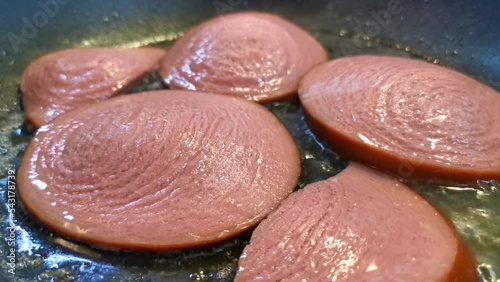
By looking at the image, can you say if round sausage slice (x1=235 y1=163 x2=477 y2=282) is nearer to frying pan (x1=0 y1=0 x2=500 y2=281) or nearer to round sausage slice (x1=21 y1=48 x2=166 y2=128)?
frying pan (x1=0 y1=0 x2=500 y2=281)

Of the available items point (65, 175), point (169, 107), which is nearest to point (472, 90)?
point (169, 107)

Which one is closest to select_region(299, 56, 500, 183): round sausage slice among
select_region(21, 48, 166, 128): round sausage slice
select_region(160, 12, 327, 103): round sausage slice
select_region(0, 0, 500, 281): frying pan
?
select_region(0, 0, 500, 281): frying pan

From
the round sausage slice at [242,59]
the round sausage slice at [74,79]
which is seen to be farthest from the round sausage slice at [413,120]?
the round sausage slice at [74,79]

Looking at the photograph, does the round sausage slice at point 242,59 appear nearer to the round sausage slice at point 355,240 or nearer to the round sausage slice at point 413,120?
the round sausage slice at point 413,120

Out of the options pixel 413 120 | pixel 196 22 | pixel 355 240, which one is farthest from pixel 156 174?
pixel 196 22

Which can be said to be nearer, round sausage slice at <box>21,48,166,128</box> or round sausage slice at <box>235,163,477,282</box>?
round sausage slice at <box>235,163,477,282</box>

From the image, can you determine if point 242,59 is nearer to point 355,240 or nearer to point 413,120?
point 413,120
